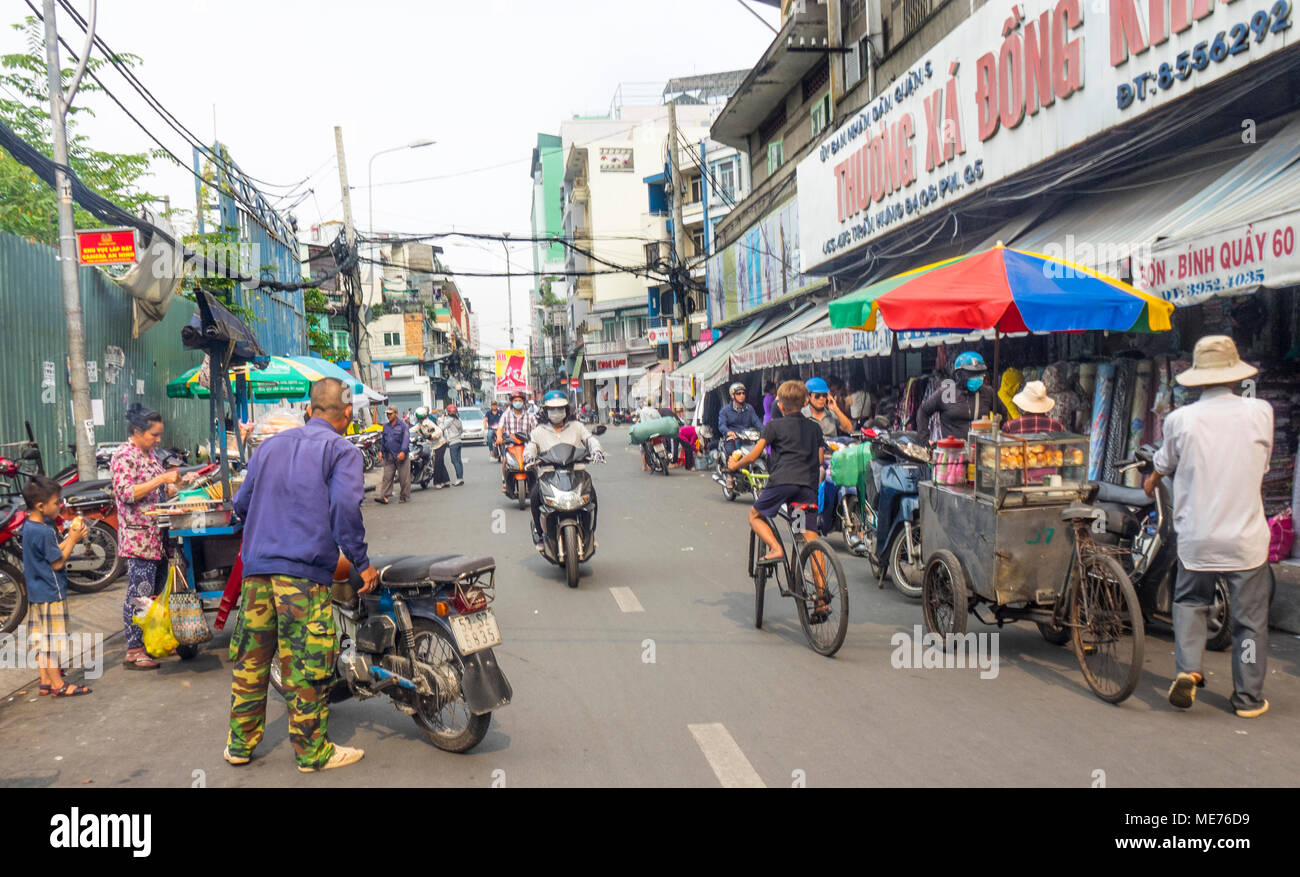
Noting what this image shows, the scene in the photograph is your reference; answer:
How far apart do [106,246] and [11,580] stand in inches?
180

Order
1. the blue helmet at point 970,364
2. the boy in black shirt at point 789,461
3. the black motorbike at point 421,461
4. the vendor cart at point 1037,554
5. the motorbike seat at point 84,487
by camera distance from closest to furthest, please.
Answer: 1. the vendor cart at point 1037,554
2. the boy in black shirt at point 789,461
3. the blue helmet at point 970,364
4. the motorbike seat at point 84,487
5. the black motorbike at point 421,461

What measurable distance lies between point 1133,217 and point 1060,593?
505 cm

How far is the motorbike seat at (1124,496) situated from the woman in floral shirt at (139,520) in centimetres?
619

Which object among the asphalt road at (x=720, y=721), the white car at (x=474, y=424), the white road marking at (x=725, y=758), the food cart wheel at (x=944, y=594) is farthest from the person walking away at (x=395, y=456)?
the white car at (x=474, y=424)

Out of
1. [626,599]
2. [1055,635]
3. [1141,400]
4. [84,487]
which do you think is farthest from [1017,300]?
[84,487]

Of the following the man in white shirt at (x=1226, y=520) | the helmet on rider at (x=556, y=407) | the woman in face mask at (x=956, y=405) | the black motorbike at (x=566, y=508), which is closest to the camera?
the man in white shirt at (x=1226, y=520)

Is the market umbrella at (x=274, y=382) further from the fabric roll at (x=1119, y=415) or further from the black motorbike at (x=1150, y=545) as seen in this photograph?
the black motorbike at (x=1150, y=545)

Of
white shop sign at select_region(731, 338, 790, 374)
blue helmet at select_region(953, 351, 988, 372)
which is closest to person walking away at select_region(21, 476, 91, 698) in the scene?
blue helmet at select_region(953, 351, 988, 372)

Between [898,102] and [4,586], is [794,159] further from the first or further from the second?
[4,586]

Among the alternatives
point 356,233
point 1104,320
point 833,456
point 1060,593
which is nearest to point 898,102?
point 833,456

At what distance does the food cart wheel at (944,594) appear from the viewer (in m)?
6.12

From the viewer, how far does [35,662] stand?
6.79 meters

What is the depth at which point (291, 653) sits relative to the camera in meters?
4.58

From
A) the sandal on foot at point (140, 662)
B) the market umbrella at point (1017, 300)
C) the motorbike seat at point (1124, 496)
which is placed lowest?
the sandal on foot at point (140, 662)
